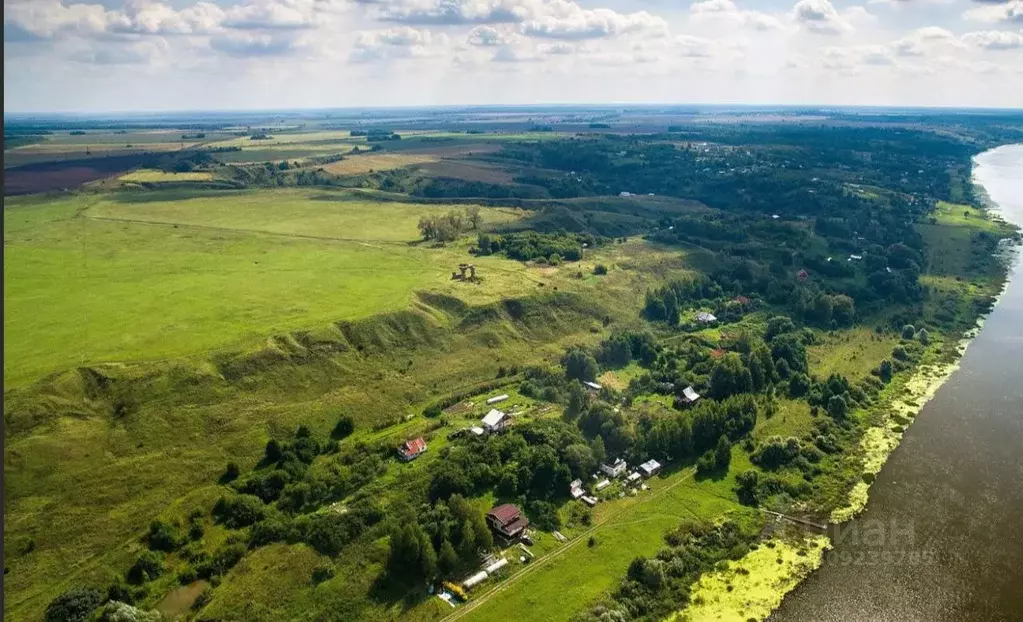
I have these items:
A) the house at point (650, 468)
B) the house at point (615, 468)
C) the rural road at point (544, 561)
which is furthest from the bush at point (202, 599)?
the house at point (650, 468)

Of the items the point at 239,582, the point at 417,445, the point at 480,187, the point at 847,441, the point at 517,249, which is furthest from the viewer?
the point at 480,187

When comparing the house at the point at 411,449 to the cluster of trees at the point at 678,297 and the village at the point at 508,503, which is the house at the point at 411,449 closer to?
the village at the point at 508,503

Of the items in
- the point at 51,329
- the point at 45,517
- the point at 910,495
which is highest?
the point at 51,329

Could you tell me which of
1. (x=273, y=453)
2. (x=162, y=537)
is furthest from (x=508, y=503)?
(x=162, y=537)

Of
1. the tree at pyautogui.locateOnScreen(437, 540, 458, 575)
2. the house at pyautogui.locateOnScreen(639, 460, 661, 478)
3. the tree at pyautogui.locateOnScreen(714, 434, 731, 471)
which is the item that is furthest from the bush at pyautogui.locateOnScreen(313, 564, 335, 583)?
the tree at pyautogui.locateOnScreen(714, 434, 731, 471)

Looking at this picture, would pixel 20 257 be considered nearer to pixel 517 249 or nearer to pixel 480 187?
pixel 517 249

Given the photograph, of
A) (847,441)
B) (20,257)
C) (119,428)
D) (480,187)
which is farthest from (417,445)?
(480,187)
